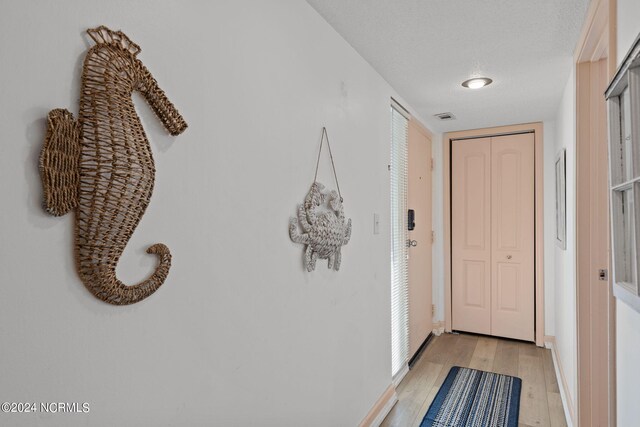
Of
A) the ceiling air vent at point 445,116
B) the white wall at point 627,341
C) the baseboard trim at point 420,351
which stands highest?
the ceiling air vent at point 445,116

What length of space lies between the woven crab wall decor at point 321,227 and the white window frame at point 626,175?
102 cm

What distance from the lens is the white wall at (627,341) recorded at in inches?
41.8

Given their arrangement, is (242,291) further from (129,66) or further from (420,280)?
(420,280)

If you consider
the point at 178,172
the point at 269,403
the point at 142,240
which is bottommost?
the point at 269,403

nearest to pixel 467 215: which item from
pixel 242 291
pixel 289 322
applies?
pixel 289 322

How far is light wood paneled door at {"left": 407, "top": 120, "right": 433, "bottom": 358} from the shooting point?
3334 mm

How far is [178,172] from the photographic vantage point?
3.36ft

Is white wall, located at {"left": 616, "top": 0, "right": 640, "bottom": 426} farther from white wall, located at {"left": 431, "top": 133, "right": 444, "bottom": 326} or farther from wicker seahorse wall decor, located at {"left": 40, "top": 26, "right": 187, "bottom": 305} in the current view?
white wall, located at {"left": 431, "top": 133, "right": 444, "bottom": 326}

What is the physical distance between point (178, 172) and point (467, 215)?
3.62m

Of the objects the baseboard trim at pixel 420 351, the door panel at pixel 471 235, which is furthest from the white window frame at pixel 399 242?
the door panel at pixel 471 235

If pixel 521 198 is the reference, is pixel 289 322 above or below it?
below

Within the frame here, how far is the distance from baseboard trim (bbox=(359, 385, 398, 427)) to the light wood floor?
40 mm

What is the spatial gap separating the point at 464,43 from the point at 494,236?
2.49m

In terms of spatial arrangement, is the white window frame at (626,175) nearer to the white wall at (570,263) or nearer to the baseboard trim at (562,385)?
the white wall at (570,263)
